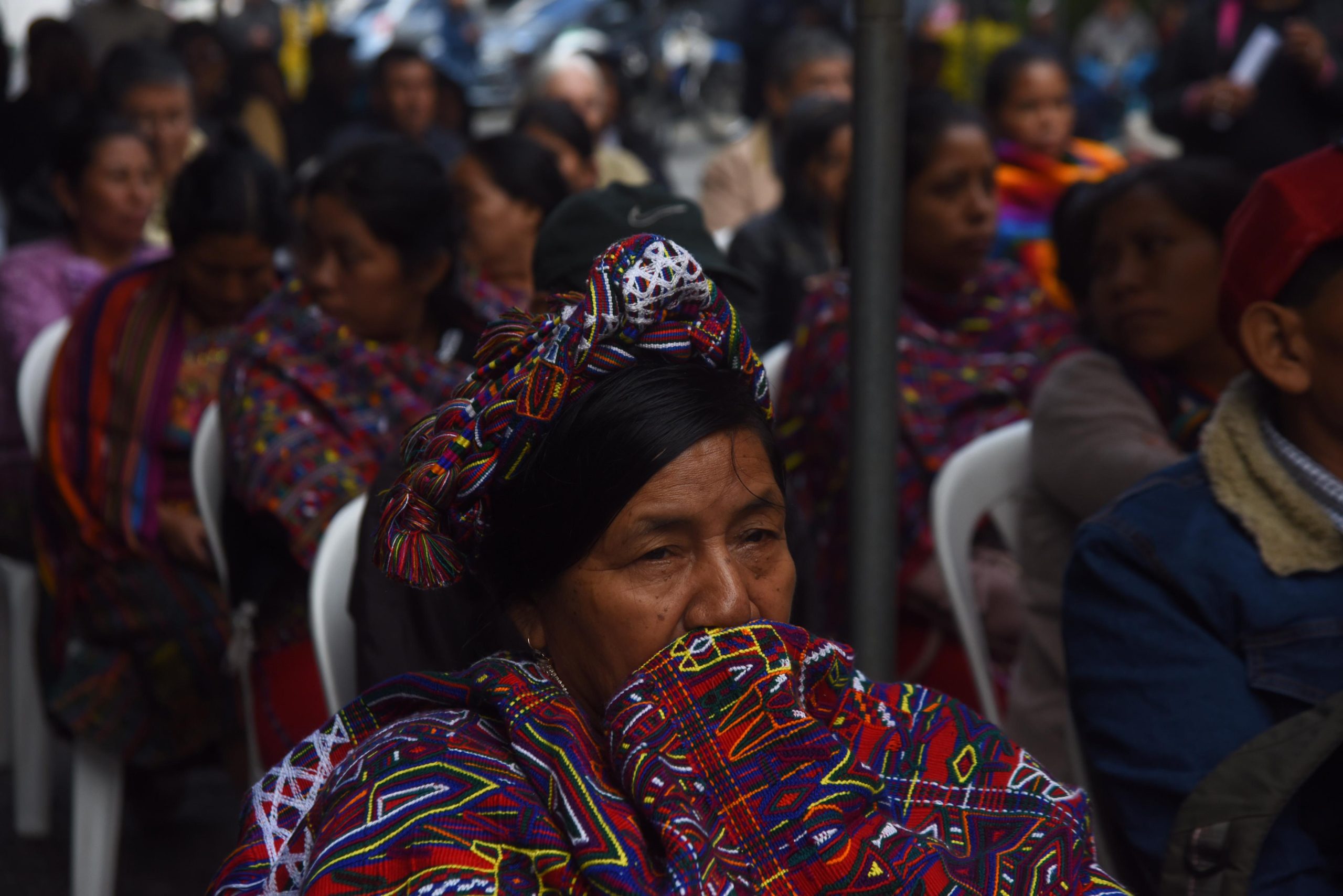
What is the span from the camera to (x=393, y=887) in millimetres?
1264

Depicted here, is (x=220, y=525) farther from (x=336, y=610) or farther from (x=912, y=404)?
(x=912, y=404)

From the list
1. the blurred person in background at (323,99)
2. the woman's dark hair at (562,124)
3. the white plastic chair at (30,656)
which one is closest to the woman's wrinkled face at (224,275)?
the white plastic chair at (30,656)

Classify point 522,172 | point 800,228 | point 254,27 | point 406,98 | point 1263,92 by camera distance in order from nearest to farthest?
point 522,172
point 800,228
point 1263,92
point 406,98
point 254,27

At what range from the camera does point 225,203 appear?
3.61m

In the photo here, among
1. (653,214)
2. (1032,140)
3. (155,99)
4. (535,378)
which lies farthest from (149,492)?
(1032,140)

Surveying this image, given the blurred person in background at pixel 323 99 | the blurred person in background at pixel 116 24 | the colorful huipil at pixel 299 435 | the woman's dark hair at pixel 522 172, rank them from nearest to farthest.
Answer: the colorful huipil at pixel 299 435 < the woman's dark hair at pixel 522 172 < the blurred person in background at pixel 323 99 < the blurred person in background at pixel 116 24

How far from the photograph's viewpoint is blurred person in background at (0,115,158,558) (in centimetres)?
419

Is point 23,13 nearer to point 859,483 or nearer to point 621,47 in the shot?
point 621,47

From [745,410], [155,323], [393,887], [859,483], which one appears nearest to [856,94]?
[859,483]

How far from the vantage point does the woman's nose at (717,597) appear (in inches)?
57.1

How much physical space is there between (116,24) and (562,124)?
479 centimetres

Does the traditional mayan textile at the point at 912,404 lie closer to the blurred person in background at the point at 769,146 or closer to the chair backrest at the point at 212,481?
the chair backrest at the point at 212,481

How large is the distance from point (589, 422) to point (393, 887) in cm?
45

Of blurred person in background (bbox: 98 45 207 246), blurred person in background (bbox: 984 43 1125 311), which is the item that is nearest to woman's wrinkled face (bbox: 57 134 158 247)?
blurred person in background (bbox: 98 45 207 246)
